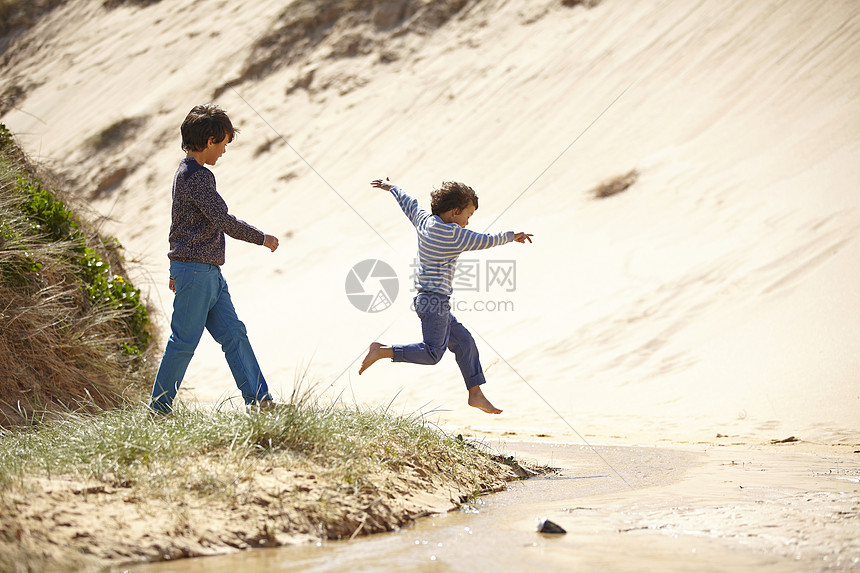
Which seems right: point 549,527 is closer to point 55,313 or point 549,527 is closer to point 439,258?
point 439,258

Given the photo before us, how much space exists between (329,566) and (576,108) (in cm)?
1405

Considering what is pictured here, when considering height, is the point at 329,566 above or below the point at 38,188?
below

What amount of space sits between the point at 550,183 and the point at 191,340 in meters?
10.8

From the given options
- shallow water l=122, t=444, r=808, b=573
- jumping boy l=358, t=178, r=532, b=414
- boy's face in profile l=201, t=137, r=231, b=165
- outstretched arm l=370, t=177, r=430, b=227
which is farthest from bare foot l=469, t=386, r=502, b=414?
boy's face in profile l=201, t=137, r=231, b=165

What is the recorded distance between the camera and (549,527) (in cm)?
283

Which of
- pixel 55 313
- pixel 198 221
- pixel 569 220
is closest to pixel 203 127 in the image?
pixel 198 221

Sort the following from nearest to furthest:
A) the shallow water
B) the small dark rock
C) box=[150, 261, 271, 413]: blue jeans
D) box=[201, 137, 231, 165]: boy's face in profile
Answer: the shallow water, the small dark rock, box=[150, 261, 271, 413]: blue jeans, box=[201, 137, 231, 165]: boy's face in profile

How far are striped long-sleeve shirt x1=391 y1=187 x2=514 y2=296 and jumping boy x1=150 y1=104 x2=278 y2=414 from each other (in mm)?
1003

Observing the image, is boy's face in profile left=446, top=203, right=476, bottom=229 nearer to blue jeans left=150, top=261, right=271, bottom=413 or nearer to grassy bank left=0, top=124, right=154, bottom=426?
blue jeans left=150, top=261, right=271, bottom=413

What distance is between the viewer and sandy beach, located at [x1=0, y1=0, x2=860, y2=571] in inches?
150

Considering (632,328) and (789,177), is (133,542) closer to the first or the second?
(632,328)

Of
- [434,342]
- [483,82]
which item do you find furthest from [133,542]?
[483,82]

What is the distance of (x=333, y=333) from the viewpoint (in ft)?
38.5

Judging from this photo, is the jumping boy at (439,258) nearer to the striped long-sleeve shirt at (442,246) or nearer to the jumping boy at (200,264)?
the striped long-sleeve shirt at (442,246)
